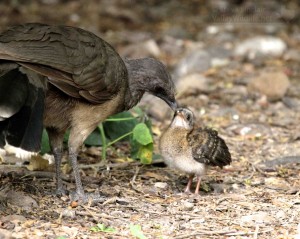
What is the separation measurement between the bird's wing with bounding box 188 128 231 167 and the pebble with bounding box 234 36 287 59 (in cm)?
467

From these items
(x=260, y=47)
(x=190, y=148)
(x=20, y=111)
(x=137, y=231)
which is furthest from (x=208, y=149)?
(x=260, y=47)

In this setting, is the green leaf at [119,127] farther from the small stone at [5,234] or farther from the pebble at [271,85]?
the small stone at [5,234]

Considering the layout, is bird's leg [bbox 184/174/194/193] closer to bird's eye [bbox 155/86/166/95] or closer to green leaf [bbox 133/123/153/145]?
green leaf [bbox 133/123/153/145]

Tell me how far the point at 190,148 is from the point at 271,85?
10.6 feet

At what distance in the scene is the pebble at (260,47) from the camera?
432 inches

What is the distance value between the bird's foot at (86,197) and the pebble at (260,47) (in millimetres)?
5415

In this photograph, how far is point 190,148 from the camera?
6.27m

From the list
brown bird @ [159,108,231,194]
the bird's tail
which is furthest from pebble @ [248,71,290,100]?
the bird's tail

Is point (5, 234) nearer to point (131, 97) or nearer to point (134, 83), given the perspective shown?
point (131, 97)

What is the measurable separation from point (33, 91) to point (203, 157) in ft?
5.30

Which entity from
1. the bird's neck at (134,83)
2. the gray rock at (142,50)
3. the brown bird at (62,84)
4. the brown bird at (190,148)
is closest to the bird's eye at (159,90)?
the brown bird at (62,84)

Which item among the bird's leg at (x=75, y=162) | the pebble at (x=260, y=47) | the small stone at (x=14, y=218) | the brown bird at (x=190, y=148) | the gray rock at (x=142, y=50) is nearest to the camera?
the small stone at (x=14, y=218)

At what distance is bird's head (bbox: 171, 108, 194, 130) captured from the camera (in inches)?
250

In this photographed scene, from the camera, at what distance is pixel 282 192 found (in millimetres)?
6301
